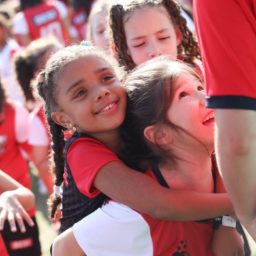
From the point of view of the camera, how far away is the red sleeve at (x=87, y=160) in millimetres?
1928

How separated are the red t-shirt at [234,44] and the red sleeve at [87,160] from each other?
1.75 ft

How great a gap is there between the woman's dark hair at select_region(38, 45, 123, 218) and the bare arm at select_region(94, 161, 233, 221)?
352 mm

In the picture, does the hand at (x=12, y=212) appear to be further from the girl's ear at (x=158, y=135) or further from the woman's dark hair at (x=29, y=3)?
the woman's dark hair at (x=29, y=3)

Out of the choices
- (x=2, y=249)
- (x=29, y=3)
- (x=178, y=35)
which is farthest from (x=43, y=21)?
(x=2, y=249)

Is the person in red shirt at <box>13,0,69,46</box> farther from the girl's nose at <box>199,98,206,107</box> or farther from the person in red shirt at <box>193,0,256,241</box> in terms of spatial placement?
the person in red shirt at <box>193,0,256,241</box>

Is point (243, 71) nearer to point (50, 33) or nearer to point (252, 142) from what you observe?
point (252, 142)

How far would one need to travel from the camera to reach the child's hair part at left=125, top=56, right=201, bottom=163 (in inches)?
75.3

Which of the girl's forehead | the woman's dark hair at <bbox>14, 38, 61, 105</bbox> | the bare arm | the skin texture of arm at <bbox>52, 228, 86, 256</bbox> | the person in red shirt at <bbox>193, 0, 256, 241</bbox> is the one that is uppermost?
the person in red shirt at <bbox>193, 0, 256, 241</bbox>

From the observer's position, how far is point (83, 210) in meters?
2.07

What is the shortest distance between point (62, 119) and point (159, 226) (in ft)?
1.58

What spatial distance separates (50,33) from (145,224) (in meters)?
5.24

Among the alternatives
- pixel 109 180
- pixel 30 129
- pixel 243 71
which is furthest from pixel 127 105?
pixel 30 129

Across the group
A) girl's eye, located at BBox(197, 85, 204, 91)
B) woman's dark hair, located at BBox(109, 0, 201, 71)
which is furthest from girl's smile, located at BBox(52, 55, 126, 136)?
woman's dark hair, located at BBox(109, 0, 201, 71)

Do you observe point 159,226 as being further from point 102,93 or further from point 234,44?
point 234,44
